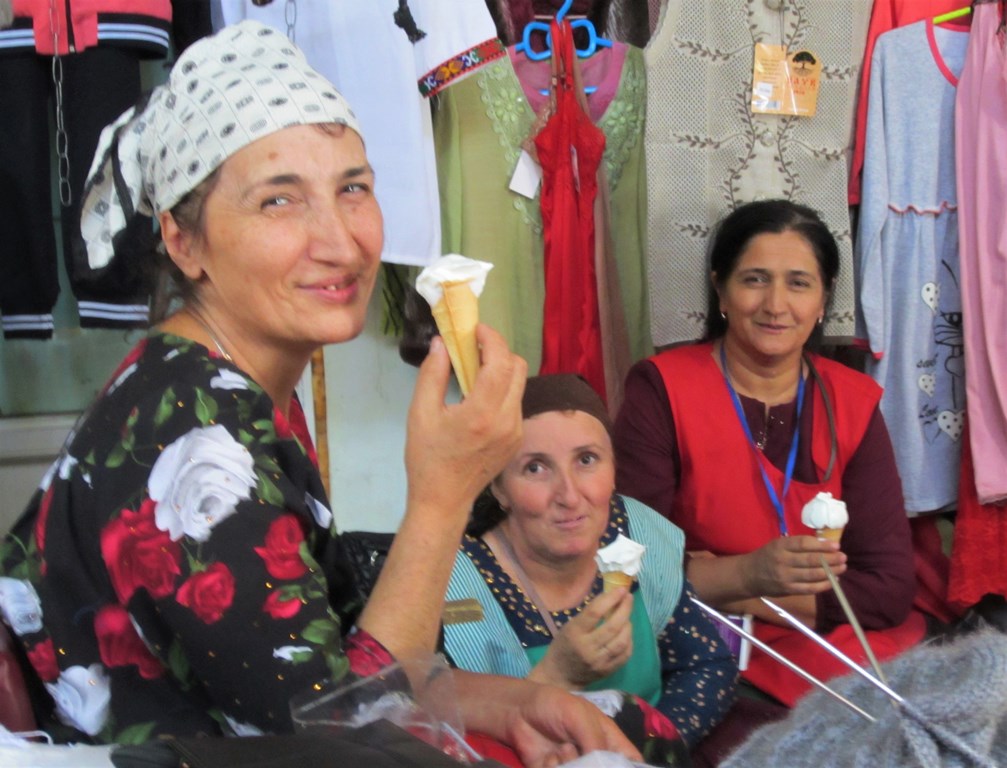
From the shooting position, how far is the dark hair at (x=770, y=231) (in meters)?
2.62

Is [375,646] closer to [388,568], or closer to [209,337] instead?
[388,568]

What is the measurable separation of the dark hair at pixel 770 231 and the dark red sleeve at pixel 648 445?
36cm

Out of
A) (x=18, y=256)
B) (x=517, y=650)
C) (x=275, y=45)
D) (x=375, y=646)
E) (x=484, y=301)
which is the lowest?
(x=517, y=650)

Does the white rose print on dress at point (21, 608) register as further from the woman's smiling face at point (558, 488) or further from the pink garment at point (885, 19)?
the pink garment at point (885, 19)

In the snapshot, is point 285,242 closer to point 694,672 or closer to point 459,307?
point 459,307

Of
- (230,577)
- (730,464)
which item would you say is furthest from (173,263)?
(730,464)

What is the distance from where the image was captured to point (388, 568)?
106 centimetres

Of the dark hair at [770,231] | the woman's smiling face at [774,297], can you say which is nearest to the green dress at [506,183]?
the dark hair at [770,231]

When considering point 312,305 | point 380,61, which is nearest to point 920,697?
point 312,305

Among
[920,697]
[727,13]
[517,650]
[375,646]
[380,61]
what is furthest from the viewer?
[727,13]

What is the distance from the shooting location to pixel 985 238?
2.70 m

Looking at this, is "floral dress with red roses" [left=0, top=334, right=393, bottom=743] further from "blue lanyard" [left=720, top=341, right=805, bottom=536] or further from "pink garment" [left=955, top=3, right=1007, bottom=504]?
"pink garment" [left=955, top=3, right=1007, bottom=504]

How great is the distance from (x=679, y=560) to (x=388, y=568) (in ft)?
3.52

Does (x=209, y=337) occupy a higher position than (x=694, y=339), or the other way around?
(x=209, y=337)
